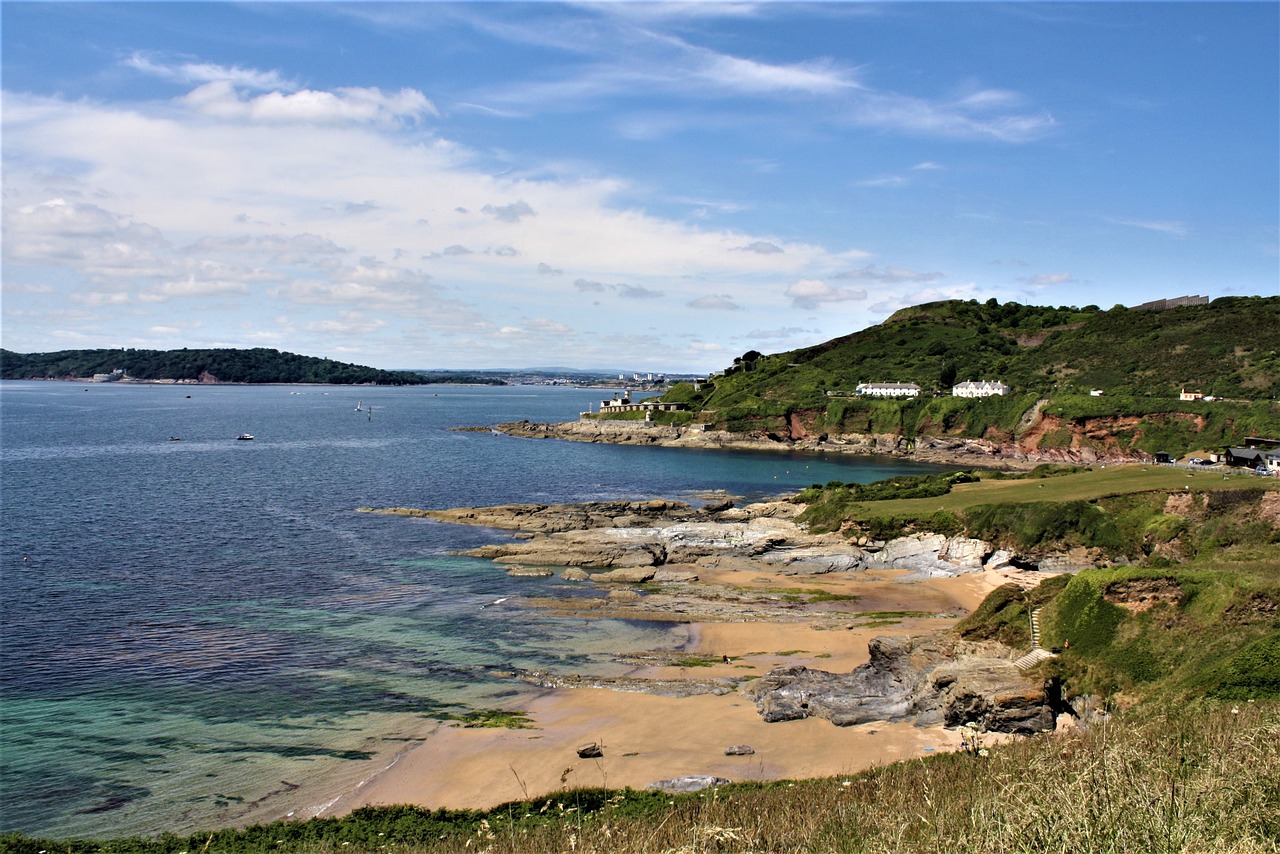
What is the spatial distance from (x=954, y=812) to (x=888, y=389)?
12710 centimetres

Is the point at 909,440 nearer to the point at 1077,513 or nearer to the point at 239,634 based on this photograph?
the point at 1077,513

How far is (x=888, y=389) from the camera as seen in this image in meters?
133

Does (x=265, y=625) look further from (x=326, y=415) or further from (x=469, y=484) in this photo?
(x=326, y=415)

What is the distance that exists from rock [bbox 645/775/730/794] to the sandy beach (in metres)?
0.59

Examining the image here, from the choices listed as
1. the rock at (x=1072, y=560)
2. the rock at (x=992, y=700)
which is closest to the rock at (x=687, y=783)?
the rock at (x=992, y=700)

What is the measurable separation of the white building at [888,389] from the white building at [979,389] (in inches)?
240

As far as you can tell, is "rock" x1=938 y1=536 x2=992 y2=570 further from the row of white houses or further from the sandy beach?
the row of white houses

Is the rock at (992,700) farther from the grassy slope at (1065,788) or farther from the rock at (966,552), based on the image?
the rock at (966,552)

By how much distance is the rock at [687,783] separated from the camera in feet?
63.5

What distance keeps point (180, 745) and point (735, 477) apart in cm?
6946

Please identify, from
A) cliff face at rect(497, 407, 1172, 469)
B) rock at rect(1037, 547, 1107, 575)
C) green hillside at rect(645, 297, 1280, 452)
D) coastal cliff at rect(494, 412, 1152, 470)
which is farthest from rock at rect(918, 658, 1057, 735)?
green hillside at rect(645, 297, 1280, 452)

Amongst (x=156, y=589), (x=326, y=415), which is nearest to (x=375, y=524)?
(x=156, y=589)

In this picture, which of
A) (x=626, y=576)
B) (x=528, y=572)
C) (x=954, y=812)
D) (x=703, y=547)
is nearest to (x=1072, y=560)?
(x=703, y=547)

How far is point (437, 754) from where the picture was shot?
23391mm
